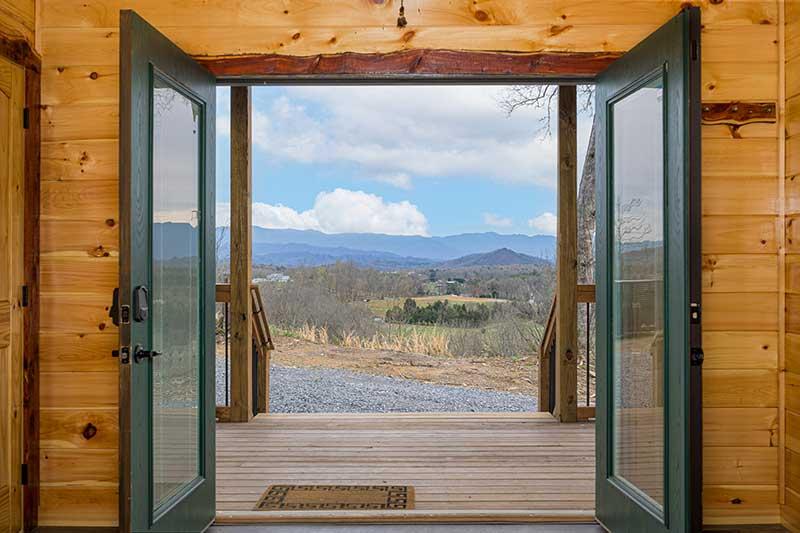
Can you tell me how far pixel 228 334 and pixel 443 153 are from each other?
182 inches

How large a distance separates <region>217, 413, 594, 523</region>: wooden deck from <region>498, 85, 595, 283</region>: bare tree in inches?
77.6

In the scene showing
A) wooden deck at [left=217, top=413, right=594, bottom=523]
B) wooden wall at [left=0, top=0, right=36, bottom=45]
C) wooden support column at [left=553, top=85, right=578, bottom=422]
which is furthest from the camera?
wooden support column at [left=553, top=85, right=578, bottom=422]

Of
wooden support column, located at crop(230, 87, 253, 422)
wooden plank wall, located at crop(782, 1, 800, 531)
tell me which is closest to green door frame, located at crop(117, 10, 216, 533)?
wooden support column, located at crop(230, 87, 253, 422)

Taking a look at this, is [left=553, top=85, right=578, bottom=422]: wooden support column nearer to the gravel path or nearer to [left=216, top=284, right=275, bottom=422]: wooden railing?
the gravel path

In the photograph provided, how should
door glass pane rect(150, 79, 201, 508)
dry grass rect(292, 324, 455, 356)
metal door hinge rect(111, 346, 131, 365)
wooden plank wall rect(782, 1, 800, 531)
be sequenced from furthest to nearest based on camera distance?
dry grass rect(292, 324, 455, 356) < wooden plank wall rect(782, 1, 800, 531) < door glass pane rect(150, 79, 201, 508) < metal door hinge rect(111, 346, 131, 365)

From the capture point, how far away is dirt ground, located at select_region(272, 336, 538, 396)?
789 cm

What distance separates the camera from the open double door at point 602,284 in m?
2.36

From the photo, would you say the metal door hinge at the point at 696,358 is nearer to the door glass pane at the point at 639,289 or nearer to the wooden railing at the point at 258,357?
the door glass pane at the point at 639,289

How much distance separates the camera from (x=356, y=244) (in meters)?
8.67

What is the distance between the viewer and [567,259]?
4.95 m

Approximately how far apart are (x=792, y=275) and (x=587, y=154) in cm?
426

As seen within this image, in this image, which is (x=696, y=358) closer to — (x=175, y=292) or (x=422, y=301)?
(x=175, y=292)

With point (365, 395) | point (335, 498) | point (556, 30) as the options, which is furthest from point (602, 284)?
point (365, 395)

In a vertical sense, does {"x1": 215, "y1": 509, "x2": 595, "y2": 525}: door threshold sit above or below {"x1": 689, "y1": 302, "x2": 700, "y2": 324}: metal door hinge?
below
